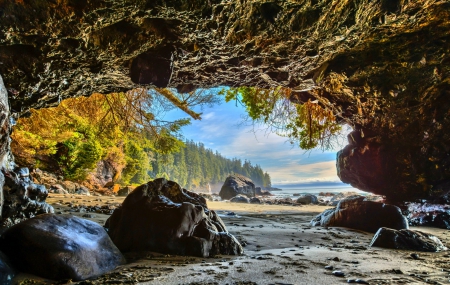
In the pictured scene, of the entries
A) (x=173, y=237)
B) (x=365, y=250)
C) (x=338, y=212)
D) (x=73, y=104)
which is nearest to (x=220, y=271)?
(x=173, y=237)

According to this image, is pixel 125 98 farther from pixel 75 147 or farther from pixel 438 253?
pixel 75 147

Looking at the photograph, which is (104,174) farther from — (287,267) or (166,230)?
(287,267)

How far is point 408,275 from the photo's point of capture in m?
2.41

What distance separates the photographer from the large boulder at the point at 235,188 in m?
31.6

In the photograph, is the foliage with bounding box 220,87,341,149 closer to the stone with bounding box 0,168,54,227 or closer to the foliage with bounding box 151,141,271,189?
the stone with bounding box 0,168,54,227

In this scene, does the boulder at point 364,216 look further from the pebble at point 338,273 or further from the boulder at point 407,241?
the pebble at point 338,273

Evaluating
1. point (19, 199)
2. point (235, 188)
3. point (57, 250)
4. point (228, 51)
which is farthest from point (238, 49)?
point (235, 188)

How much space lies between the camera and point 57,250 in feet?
7.78

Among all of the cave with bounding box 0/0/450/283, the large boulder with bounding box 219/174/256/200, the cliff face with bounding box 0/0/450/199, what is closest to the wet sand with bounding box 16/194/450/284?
the cave with bounding box 0/0/450/283

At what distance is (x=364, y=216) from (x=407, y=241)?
211 centimetres

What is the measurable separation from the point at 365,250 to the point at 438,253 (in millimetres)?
931

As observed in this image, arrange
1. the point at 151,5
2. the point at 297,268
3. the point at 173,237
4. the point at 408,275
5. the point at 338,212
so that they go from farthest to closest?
the point at 338,212 → the point at 173,237 → the point at 151,5 → the point at 297,268 → the point at 408,275

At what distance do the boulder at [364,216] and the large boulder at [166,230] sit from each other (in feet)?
11.9

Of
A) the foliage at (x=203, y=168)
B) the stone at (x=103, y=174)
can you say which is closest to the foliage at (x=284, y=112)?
the stone at (x=103, y=174)
